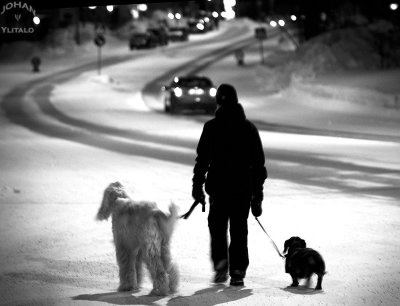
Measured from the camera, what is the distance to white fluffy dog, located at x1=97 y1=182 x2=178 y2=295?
23.5 ft

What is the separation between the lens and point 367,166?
1689cm

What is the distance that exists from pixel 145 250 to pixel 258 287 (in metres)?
1.04

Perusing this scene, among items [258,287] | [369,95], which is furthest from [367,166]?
[369,95]

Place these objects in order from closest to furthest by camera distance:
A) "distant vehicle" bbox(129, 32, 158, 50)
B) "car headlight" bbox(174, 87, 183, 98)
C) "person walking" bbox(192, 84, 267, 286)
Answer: "person walking" bbox(192, 84, 267, 286), "car headlight" bbox(174, 87, 183, 98), "distant vehicle" bbox(129, 32, 158, 50)

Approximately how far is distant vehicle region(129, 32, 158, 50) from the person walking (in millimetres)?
68090

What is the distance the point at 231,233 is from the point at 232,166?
23.5 inches

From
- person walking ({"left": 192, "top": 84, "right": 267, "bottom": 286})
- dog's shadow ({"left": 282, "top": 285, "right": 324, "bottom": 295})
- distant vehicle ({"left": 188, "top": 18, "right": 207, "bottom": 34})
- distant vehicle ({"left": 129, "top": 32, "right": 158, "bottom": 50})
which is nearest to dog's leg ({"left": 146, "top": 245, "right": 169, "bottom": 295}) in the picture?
person walking ({"left": 192, "top": 84, "right": 267, "bottom": 286})

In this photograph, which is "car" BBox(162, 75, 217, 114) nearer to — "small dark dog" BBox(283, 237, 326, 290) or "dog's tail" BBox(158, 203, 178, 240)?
"small dark dog" BBox(283, 237, 326, 290)

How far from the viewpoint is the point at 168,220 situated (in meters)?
7.20

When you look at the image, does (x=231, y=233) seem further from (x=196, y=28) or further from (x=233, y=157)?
(x=196, y=28)

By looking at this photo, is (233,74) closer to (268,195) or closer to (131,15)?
(268,195)

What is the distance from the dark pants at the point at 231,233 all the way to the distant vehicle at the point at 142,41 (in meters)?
68.0

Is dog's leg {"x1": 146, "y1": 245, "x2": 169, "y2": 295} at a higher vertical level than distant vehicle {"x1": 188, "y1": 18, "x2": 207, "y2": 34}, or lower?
lower

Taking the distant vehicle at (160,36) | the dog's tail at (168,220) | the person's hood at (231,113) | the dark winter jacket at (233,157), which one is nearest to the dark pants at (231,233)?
the dark winter jacket at (233,157)
